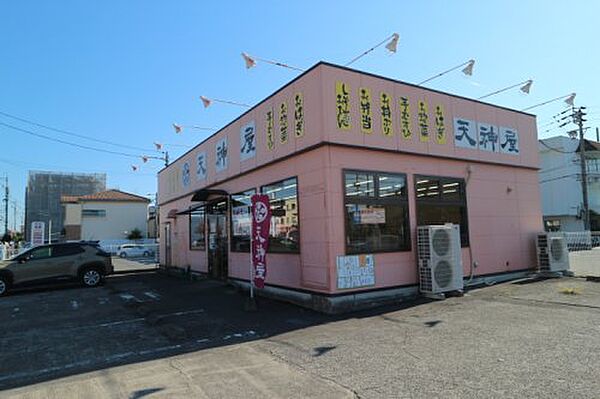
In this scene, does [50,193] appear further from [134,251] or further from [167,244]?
[167,244]

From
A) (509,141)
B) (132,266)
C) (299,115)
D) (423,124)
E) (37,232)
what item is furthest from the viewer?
(37,232)

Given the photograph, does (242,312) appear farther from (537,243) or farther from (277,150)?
(537,243)

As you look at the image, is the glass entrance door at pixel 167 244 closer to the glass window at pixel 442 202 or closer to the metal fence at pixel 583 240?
the glass window at pixel 442 202

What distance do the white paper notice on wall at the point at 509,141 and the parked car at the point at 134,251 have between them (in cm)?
3449

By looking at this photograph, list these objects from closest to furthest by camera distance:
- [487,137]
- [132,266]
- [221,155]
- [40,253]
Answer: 1. [487,137]
2. [221,155]
3. [40,253]
4. [132,266]

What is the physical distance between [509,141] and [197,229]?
1106 centimetres

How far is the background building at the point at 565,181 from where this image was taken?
3897 centimetres

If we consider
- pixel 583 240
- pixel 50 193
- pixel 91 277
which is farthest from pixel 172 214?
pixel 50 193

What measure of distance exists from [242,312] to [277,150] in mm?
3834

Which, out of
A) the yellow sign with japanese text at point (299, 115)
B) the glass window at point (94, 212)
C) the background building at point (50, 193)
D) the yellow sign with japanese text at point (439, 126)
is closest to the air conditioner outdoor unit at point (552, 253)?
the yellow sign with japanese text at point (439, 126)

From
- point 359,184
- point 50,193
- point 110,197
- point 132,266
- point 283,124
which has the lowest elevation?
point 132,266

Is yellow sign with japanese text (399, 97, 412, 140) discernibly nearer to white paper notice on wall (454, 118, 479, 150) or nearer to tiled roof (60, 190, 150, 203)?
white paper notice on wall (454, 118, 479, 150)

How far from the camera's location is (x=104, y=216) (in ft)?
166

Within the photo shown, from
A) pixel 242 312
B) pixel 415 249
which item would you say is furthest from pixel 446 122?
pixel 242 312
